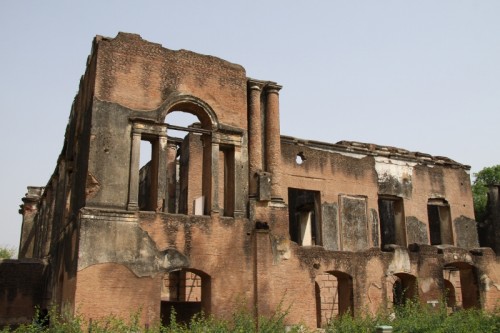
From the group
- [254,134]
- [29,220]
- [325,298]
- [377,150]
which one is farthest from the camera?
[29,220]

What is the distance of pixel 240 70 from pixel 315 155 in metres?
4.91

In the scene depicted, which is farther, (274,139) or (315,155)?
(315,155)

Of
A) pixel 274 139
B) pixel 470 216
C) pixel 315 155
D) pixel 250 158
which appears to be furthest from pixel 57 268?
pixel 470 216

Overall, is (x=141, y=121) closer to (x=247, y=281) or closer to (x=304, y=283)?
(x=247, y=281)

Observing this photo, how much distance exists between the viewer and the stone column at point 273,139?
13031 millimetres

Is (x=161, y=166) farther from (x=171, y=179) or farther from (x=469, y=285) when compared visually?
(x=469, y=285)

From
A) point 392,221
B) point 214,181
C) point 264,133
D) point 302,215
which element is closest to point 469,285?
point 392,221

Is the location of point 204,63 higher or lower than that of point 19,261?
higher

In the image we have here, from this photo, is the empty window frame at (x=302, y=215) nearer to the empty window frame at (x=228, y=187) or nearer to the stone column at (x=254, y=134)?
the stone column at (x=254, y=134)

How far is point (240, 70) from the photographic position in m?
13.1

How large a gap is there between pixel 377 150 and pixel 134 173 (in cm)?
997

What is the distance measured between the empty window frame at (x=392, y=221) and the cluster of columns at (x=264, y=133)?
21.4 feet

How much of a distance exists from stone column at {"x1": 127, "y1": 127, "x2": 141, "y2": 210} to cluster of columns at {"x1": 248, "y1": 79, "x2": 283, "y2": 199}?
9.30 feet

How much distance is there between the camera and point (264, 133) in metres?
13.4
